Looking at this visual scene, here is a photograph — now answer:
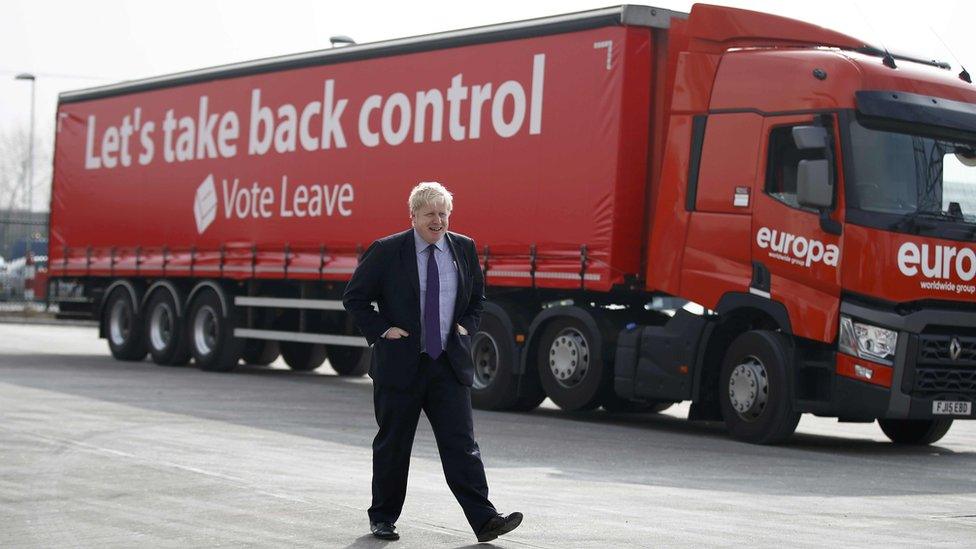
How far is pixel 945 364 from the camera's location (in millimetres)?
14008

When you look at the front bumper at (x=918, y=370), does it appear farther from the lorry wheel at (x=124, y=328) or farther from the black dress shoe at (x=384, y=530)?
the lorry wheel at (x=124, y=328)

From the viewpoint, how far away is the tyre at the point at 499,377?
1730 centimetres

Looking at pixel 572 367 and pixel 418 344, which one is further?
pixel 572 367

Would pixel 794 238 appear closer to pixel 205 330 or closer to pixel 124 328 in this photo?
pixel 205 330

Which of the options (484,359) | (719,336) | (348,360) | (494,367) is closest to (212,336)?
(348,360)

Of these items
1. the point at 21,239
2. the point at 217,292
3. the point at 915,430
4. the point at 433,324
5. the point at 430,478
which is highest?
the point at 21,239

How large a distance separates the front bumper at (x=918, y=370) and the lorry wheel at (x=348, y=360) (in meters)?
10.7

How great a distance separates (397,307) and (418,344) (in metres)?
0.21

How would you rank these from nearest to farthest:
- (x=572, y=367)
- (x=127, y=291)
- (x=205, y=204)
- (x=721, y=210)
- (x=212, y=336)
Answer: (x=721, y=210), (x=572, y=367), (x=212, y=336), (x=205, y=204), (x=127, y=291)

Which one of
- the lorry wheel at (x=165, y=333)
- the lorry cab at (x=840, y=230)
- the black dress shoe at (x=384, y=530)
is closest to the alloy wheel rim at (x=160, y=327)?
the lorry wheel at (x=165, y=333)

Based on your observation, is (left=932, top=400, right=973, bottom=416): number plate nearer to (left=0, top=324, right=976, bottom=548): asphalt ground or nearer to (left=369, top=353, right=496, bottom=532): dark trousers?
(left=0, top=324, right=976, bottom=548): asphalt ground

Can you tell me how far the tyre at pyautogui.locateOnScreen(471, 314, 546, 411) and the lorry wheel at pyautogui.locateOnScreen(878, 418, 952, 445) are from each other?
3534 millimetres

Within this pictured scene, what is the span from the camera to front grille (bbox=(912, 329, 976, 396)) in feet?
45.5

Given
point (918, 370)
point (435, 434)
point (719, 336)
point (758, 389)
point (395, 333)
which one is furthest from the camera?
point (719, 336)
